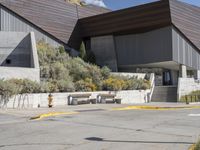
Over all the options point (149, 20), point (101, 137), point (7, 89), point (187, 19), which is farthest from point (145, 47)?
point (101, 137)

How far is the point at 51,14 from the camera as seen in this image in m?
50.5

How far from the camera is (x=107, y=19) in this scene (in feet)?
164

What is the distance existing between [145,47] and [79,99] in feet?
68.0

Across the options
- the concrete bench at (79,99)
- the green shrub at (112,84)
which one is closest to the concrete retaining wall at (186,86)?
the green shrub at (112,84)

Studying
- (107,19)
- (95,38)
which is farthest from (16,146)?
(95,38)

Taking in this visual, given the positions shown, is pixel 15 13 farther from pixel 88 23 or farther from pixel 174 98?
pixel 174 98

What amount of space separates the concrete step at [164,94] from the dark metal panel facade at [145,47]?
605 cm

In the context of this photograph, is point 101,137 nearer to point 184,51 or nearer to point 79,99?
point 79,99

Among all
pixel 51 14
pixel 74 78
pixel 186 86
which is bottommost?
pixel 186 86

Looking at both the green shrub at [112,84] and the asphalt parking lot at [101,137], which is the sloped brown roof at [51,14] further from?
the asphalt parking lot at [101,137]

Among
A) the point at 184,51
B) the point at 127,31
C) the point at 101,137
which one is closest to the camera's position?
the point at 101,137

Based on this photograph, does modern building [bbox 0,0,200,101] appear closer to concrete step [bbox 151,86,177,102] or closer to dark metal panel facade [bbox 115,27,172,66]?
dark metal panel facade [bbox 115,27,172,66]

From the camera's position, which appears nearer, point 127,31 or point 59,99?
point 59,99

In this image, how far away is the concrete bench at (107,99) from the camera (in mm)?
32162
